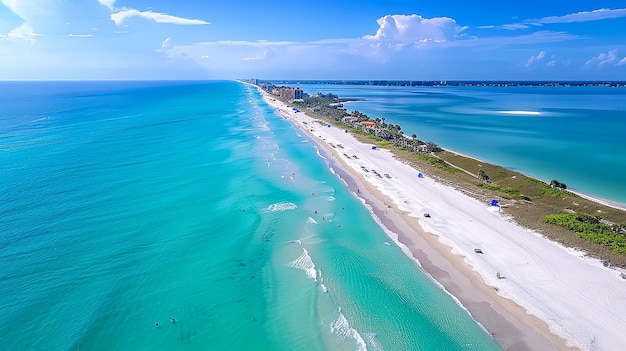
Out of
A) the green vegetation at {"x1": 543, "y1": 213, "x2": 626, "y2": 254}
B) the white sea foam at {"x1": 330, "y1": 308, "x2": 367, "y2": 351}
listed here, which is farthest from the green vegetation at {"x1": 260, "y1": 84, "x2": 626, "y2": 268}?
the white sea foam at {"x1": 330, "y1": 308, "x2": 367, "y2": 351}

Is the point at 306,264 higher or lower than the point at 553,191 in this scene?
lower

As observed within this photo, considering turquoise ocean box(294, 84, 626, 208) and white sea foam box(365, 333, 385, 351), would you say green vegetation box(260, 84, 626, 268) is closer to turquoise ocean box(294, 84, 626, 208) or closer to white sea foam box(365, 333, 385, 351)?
turquoise ocean box(294, 84, 626, 208)

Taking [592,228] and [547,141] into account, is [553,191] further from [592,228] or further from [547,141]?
[547,141]

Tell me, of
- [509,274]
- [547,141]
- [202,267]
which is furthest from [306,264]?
[547,141]

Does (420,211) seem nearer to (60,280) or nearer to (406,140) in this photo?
(60,280)

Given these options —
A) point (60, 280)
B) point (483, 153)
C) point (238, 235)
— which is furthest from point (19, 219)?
point (483, 153)

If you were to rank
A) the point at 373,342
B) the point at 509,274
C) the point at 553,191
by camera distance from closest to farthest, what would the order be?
the point at 373,342
the point at 509,274
the point at 553,191

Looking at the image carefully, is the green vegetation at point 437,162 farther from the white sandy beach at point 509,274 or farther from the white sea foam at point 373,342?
the white sea foam at point 373,342
